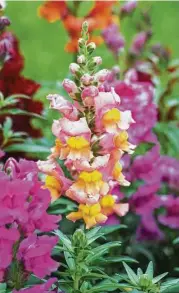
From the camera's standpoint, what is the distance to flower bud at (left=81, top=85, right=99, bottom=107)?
2076mm

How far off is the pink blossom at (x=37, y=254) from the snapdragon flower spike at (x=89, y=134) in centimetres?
23

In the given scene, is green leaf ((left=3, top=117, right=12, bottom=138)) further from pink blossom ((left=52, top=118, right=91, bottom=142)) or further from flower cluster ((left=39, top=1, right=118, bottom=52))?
flower cluster ((left=39, top=1, right=118, bottom=52))

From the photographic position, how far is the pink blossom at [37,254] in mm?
1908

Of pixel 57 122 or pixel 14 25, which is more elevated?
pixel 14 25

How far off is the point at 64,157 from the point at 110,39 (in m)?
1.46

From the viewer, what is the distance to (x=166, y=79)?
12.8ft

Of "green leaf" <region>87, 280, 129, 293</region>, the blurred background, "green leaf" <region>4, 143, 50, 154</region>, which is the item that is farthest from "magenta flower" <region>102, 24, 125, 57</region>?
the blurred background

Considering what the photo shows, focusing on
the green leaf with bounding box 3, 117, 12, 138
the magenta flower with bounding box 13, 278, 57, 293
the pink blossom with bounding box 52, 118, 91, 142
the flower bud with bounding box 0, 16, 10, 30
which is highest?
the flower bud with bounding box 0, 16, 10, 30

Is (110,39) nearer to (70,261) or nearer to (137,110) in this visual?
(137,110)

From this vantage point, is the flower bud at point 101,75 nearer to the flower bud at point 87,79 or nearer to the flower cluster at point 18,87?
the flower bud at point 87,79

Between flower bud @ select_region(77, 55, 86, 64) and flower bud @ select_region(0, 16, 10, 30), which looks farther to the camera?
flower bud @ select_region(0, 16, 10, 30)

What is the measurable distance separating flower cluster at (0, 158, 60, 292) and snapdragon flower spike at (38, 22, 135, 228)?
167 millimetres

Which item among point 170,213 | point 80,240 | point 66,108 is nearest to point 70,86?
point 66,108

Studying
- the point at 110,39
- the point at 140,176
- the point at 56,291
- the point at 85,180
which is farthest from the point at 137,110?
the point at 56,291
